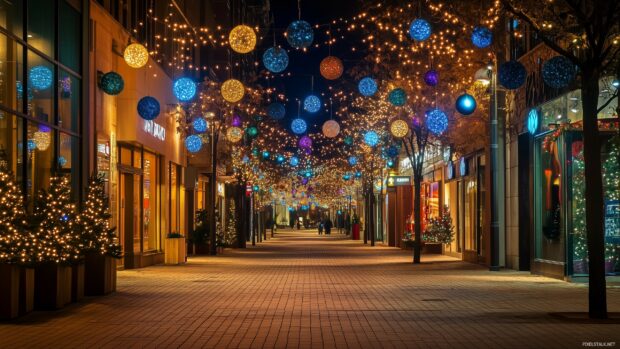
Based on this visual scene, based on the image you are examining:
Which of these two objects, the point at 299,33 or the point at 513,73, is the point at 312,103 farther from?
the point at 513,73

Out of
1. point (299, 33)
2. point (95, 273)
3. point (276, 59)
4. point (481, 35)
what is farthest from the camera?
point (276, 59)

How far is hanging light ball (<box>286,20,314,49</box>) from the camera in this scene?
1856 centimetres

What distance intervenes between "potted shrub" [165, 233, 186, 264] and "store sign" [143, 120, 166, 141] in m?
3.40

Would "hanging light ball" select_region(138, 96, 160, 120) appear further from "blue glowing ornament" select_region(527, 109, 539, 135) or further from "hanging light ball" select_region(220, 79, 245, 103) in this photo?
"blue glowing ornament" select_region(527, 109, 539, 135)

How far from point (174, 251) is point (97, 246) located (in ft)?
46.5

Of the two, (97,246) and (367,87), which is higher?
(367,87)

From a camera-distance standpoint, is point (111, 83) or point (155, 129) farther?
point (155, 129)

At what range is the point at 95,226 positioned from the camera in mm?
16766

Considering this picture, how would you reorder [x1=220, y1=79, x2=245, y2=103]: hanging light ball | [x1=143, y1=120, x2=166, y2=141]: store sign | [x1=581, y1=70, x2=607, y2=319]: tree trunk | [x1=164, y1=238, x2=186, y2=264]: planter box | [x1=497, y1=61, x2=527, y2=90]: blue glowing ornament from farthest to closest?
[x1=164, y1=238, x2=186, y2=264]: planter box → [x1=143, y1=120, x2=166, y2=141]: store sign → [x1=220, y1=79, x2=245, y2=103]: hanging light ball → [x1=497, y1=61, x2=527, y2=90]: blue glowing ornament → [x1=581, y1=70, x2=607, y2=319]: tree trunk

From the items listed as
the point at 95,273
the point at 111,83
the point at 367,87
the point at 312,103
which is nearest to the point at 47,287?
the point at 95,273

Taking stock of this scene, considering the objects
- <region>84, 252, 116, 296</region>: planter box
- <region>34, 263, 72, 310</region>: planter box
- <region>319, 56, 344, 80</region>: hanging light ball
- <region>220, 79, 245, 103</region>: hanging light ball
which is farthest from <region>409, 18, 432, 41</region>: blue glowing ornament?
<region>34, 263, 72, 310</region>: planter box

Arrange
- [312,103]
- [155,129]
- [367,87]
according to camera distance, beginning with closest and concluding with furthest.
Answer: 1. [367,87]
2. [312,103]
3. [155,129]

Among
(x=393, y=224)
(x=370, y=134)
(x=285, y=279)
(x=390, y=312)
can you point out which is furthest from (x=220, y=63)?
(x=390, y=312)

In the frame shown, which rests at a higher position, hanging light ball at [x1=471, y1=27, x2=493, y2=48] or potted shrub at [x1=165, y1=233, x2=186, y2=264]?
hanging light ball at [x1=471, y1=27, x2=493, y2=48]
